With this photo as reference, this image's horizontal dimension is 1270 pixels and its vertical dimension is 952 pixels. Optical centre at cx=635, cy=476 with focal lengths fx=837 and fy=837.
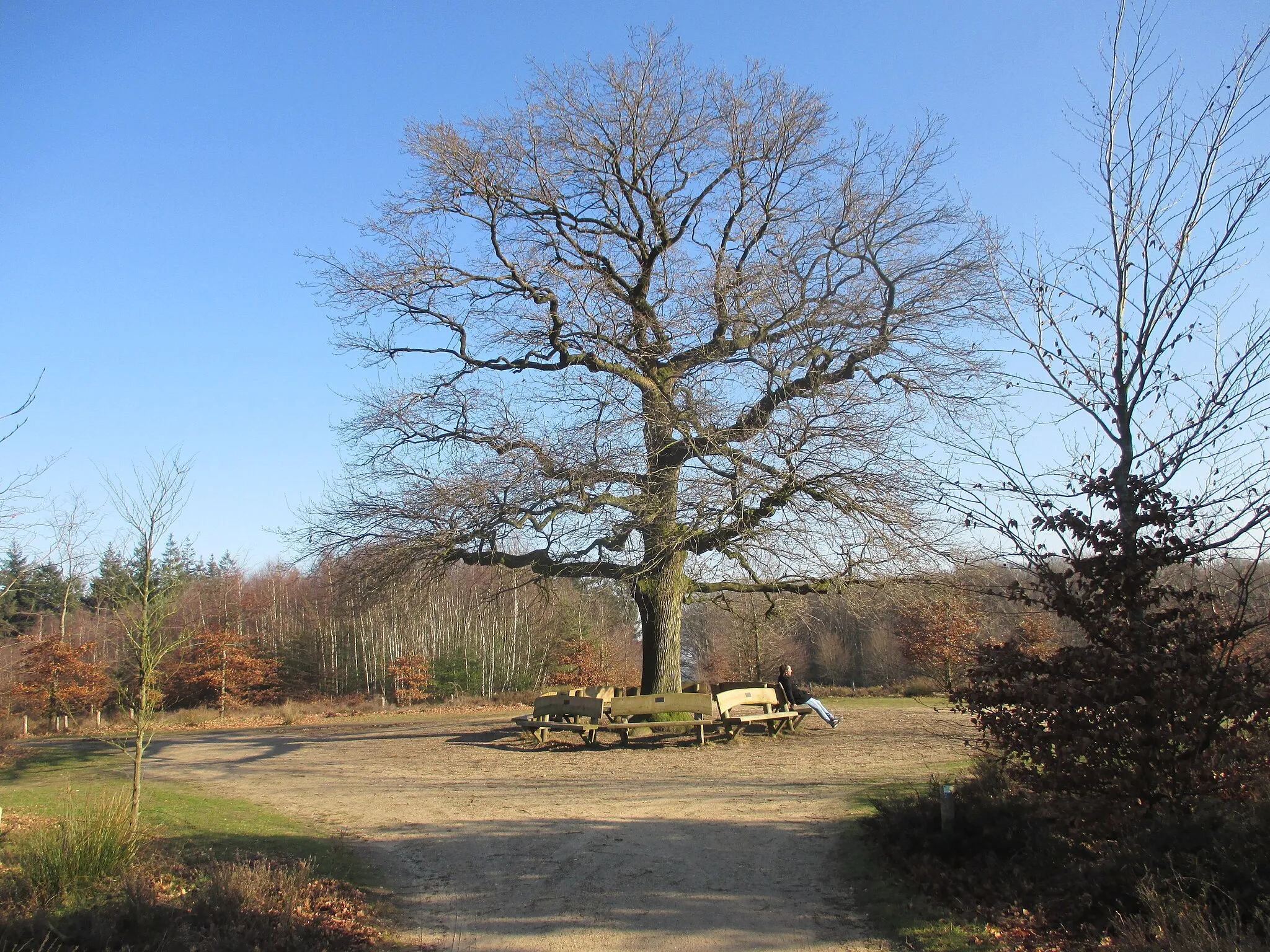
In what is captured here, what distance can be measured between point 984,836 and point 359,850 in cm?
571

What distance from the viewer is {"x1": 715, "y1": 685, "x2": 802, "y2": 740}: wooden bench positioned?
14.0 meters

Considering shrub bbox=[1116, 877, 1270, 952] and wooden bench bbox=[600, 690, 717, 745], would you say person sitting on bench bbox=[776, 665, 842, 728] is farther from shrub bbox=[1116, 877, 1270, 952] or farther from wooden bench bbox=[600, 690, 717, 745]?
shrub bbox=[1116, 877, 1270, 952]

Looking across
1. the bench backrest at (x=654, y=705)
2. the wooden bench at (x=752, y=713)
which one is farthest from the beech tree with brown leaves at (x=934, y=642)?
the bench backrest at (x=654, y=705)

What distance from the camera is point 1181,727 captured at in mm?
5453

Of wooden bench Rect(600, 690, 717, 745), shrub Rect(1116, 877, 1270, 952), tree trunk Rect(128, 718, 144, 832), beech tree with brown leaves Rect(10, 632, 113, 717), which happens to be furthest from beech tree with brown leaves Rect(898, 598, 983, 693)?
beech tree with brown leaves Rect(10, 632, 113, 717)

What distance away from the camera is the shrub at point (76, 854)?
6383 millimetres

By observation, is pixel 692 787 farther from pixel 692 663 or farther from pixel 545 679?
pixel 692 663

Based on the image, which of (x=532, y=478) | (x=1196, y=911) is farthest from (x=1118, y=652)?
(x=532, y=478)

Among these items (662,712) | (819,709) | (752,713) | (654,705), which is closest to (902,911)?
(752,713)

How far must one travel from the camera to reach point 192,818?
9508 millimetres

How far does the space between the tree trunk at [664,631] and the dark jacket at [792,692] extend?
2052mm

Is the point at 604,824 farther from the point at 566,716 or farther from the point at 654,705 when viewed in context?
the point at 566,716

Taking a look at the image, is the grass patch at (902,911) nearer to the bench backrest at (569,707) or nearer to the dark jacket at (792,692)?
the bench backrest at (569,707)

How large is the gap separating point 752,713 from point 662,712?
1.60m
